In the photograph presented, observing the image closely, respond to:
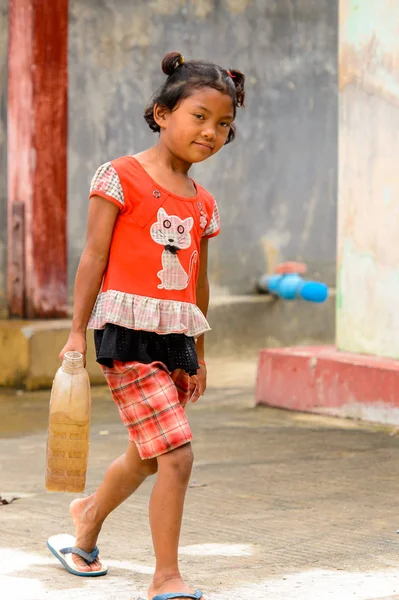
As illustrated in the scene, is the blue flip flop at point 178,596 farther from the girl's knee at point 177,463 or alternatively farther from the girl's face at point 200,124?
the girl's face at point 200,124

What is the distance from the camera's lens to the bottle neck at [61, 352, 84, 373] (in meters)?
3.47

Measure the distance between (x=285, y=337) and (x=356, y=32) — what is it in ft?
13.0

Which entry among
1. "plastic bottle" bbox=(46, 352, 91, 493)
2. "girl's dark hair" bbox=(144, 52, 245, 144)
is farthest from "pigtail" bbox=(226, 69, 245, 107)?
"plastic bottle" bbox=(46, 352, 91, 493)

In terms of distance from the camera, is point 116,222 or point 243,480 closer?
point 116,222

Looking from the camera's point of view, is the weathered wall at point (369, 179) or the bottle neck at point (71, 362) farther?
the weathered wall at point (369, 179)

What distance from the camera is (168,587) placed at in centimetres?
332

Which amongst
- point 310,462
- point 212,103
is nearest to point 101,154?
point 310,462

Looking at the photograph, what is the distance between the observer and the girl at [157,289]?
3.39m

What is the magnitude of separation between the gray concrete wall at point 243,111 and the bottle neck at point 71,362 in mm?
5493

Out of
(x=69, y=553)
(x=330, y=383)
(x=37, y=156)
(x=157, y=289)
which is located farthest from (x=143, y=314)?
(x=37, y=156)

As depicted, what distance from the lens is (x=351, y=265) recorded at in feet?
21.6

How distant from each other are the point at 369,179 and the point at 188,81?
10.00ft

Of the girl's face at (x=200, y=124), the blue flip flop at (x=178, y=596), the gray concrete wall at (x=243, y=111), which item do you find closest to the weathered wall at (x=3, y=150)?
the gray concrete wall at (x=243, y=111)

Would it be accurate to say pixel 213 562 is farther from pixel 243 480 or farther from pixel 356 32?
pixel 356 32
